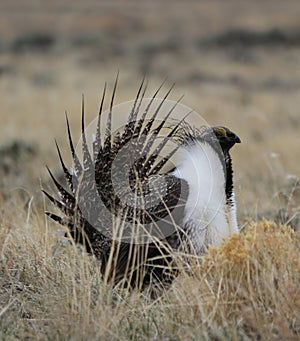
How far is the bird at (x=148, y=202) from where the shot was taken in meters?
3.46

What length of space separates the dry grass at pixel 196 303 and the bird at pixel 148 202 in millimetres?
147

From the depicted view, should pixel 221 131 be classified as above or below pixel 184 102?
below

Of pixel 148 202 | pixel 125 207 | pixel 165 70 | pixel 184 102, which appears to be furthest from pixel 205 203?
pixel 165 70

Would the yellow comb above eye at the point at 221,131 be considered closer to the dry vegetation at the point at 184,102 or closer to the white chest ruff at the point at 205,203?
the white chest ruff at the point at 205,203

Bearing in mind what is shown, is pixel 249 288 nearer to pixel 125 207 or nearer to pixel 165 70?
pixel 125 207

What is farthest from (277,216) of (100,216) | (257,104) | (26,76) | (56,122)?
(26,76)

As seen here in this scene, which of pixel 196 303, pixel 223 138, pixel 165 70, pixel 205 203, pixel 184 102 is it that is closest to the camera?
pixel 196 303

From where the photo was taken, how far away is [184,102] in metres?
13.8

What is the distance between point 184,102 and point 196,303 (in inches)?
431

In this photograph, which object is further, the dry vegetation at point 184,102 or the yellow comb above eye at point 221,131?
the yellow comb above eye at point 221,131

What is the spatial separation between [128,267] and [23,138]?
605cm

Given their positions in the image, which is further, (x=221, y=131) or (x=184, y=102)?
(x=184, y=102)

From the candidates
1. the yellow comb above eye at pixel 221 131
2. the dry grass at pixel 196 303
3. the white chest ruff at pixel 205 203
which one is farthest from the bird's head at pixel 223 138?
the dry grass at pixel 196 303

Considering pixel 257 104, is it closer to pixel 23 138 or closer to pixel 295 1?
pixel 23 138
